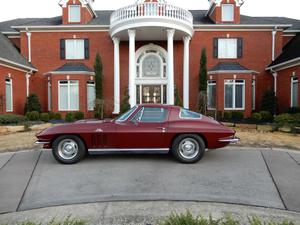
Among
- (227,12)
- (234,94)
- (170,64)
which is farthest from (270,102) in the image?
(227,12)

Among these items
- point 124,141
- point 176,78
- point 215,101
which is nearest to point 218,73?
point 215,101

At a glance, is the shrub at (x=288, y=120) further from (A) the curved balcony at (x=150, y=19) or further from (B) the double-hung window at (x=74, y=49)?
(B) the double-hung window at (x=74, y=49)

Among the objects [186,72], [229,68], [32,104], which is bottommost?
[32,104]

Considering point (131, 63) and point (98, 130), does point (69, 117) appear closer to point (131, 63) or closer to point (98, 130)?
point (131, 63)

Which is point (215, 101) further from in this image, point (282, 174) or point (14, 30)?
point (14, 30)

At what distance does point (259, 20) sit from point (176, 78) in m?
8.08

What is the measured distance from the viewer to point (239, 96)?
17266 mm

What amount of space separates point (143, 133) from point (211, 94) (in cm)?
1293

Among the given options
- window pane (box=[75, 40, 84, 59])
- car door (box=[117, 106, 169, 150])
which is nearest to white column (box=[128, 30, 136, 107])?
window pane (box=[75, 40, 84, 59])

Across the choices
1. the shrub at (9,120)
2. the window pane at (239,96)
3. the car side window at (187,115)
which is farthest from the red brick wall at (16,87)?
the window pane at (239,96)

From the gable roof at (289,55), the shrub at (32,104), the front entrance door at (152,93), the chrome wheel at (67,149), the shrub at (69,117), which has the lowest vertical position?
the chrome wheel at (67,149)

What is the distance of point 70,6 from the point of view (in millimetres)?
18953

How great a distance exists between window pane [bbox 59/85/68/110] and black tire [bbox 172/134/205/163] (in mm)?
13366

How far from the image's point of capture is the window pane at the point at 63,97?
57.2 feet
